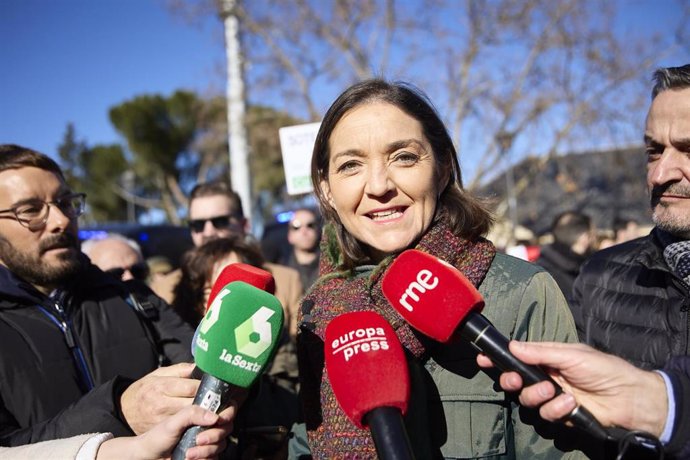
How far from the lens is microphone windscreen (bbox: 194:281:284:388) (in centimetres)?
149

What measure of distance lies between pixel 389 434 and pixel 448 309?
0.33 metres

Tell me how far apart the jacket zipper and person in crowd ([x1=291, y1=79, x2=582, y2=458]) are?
2.83 feet

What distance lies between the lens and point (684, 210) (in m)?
1.95

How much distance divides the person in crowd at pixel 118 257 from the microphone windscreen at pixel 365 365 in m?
2.89

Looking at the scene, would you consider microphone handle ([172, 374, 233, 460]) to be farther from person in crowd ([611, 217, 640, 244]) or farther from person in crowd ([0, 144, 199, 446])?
person in crowd ([611, 217, 640, 244])

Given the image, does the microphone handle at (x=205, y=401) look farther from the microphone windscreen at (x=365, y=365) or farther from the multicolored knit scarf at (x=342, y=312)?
the multicolored knit scarf at (x=342, y=312)

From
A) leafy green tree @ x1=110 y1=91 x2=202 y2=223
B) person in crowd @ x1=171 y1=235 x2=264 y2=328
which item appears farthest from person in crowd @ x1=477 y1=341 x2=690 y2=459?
leafy green tree @ x1=110 y1=91 x2=202 y2=223

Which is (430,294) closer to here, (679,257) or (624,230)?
(679,257)

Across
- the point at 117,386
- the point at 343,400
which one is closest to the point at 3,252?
the point at 117,386

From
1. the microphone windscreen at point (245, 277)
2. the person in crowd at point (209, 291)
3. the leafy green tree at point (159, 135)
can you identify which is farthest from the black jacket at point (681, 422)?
the leafy green tree at point (159, 135)

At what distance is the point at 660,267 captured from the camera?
2.04 meters

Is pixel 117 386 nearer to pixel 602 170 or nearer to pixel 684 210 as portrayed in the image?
pixel 684 210

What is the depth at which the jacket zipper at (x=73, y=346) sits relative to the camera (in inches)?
91.1

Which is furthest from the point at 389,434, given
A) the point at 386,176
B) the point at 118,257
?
the point at 118,257
